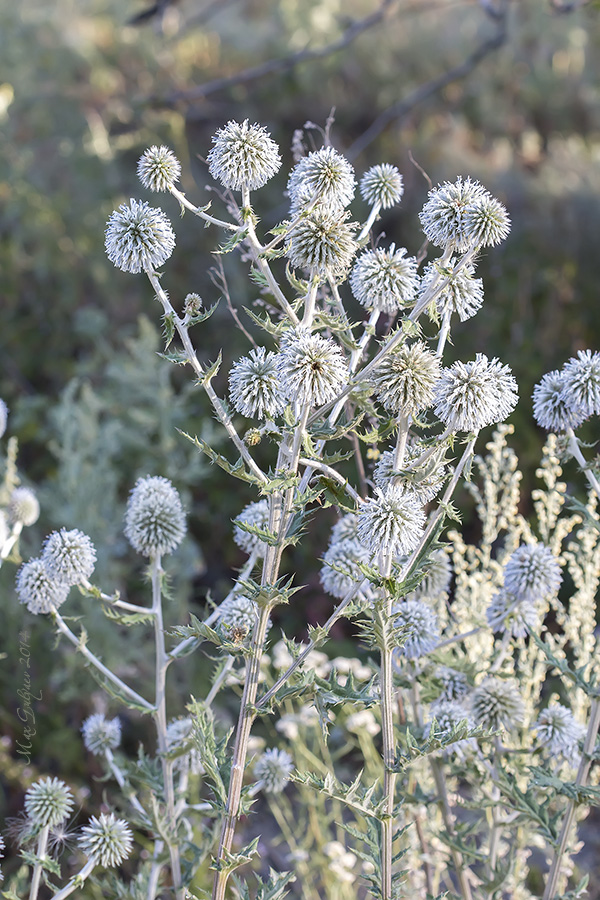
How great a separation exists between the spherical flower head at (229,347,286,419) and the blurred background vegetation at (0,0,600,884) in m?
2.30

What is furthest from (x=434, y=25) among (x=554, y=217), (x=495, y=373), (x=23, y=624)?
(x=495, y=373)

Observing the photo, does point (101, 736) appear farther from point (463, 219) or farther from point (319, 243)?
point (463, 219)

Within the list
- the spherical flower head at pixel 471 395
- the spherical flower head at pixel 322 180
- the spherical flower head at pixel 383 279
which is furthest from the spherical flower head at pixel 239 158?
the spherical flower head at pixel 471 395

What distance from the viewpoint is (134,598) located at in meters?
4.83

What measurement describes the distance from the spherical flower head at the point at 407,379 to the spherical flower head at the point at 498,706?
0.94m

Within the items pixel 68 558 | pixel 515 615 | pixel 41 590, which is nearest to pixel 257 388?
pixel 68 558

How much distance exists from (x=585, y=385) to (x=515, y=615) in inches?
25.8

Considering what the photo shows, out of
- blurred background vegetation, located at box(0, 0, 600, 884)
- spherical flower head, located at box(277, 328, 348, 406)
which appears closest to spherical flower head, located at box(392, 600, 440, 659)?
spherical flower head, located at box(277, 328, 348, 406)

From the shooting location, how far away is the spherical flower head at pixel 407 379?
Answer: 1.71m

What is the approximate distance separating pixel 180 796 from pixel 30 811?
39 centimetres

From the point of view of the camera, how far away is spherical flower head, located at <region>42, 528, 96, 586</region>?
214cm

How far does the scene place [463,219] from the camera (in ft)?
5.52

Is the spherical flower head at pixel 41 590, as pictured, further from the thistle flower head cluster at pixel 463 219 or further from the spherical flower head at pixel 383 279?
the thistle flower head cluster at pixel 463 219

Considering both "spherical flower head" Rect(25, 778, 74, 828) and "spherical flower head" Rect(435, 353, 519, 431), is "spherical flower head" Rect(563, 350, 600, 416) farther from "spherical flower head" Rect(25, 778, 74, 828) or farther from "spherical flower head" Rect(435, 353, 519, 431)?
"spherical flower head" Rect(25, 778, 74, 828)
